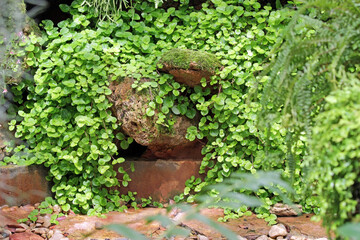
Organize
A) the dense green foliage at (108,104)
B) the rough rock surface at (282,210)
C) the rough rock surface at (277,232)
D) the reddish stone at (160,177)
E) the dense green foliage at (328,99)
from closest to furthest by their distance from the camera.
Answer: the dense green foliage at (328,99), the rough rock surface at (277,232), the rough rock surface at (282,210), the dense green foliage at (108,104), the reddish stone at (160,177)

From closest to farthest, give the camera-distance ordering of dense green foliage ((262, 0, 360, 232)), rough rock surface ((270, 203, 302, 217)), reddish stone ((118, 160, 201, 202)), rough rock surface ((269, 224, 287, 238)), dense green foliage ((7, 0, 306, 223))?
dense green foliage ((262, 0, 360, 232)) → rough rock surface ((269, 224, 287, 238)) → rough rock surface ((270, 203, 302, 217)) → dense green foliage ((7, 0, 306, 223)) → reddish stone ((118, 160, 201, 202))

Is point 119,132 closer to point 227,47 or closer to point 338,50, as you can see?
point 227,47

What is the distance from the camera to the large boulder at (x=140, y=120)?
3.28 meters

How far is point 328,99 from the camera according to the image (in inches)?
41.5

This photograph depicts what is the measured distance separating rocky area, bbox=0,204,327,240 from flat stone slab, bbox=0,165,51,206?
8cm

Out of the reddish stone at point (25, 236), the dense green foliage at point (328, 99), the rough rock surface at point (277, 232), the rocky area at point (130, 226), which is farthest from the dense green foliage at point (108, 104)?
the dense green foliage at point (328, 99)

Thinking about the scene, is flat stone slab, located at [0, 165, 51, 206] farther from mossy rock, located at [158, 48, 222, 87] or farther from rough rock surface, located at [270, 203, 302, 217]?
rough rock surface, located at [270, 203, 302, 217]

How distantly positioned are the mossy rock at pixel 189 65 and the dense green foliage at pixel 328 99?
5.72ft

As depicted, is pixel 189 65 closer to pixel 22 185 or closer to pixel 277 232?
pixel 277 232

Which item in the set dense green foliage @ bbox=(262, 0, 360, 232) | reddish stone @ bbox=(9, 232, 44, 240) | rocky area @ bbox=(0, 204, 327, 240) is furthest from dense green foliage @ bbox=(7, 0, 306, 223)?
dense green foliage @ bbox=(262, 0, 360, 232)

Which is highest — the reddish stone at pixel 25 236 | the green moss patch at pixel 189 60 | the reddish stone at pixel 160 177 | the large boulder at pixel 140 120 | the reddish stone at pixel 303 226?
the green moss patch at pixel 189 60

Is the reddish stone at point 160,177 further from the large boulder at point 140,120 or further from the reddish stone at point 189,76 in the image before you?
the reddish stone at point 189,76

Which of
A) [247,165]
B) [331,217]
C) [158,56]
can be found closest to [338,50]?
[331,217]

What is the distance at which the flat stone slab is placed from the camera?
10.7 ft
